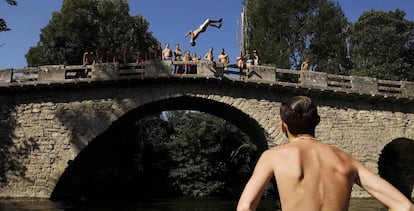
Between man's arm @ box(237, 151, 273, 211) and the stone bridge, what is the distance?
13972 mm

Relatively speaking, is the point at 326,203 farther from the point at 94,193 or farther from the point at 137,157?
the point at 137,157

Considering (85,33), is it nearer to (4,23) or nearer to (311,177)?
(4,23)

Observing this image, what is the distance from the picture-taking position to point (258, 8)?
110 ft

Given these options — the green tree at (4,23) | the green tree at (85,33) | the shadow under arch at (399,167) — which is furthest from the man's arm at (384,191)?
the green tree at (85,33)

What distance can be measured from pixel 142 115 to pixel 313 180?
676 inches

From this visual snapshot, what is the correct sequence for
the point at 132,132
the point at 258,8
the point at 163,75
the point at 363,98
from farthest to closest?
the point at 258,8
the point at 132,132
the point at 363,98
the point at 163,75

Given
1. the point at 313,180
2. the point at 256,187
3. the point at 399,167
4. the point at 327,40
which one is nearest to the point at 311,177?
the point at 313,180

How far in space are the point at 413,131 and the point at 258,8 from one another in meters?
18.6

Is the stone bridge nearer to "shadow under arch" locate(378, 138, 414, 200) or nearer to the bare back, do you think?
"shadow under arch" locate(378, 138, 414, 200)

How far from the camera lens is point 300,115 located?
7.23ft

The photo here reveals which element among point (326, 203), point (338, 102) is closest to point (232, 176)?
point (338, 102)

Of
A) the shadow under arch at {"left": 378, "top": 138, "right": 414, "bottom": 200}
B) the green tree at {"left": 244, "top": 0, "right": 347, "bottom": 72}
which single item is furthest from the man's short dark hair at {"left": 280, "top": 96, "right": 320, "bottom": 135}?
the green tree at {"left": 244, "top": 0, "right": 347, "bottom": 72}

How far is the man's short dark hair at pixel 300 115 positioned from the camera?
2.20 metres

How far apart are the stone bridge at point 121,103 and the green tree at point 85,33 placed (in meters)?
11.1
